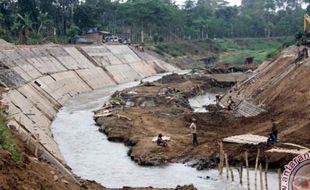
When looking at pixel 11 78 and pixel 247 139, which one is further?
pixel 11 78

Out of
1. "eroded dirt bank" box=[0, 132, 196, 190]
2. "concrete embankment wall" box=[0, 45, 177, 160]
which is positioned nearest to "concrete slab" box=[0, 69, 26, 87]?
"concrete embankment wall" box=[0, 45, 177, 160]

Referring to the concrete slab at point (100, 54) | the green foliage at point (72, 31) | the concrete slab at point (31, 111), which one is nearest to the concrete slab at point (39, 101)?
the concrete slab at point (31, 111)

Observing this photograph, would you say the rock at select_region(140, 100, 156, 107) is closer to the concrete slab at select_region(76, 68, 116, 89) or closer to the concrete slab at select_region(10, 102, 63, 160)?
the concrete slab at select_region(10, 102, 63, 160)

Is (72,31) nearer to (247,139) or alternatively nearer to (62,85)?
(62,85)

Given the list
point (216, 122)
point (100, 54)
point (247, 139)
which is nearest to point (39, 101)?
point (216, 122)

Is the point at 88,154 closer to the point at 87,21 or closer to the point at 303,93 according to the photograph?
the point at 303,93

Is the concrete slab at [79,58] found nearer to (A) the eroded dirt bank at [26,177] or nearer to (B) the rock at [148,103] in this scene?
(B) the rock at [148,103]

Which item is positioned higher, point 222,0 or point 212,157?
point 222,0

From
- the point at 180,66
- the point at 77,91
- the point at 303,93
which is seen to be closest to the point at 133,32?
the point at 180,66
